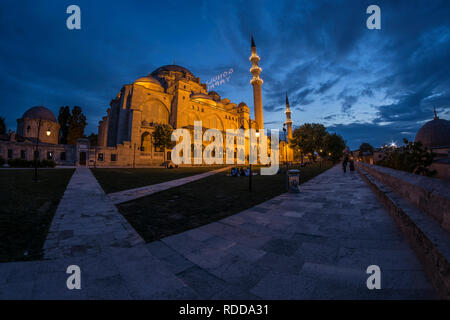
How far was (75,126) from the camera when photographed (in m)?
52.3

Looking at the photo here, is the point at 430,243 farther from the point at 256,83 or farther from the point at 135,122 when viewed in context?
the point at 256,83

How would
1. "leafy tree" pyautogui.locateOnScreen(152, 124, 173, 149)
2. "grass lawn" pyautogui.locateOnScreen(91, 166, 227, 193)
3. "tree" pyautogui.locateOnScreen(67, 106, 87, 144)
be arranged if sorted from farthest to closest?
1. "tree" pyautogui.locateOnScreen(67, 106, 87, 144)
2. "leafy tree" pyautogui.locateOnScreen(152, 124, 173, 149)
3. "grass lawn" pyautogui.locateOnScreen(91, 166, 227, 193)

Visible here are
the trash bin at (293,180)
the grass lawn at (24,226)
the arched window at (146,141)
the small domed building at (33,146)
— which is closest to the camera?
the grass lawn at (24,226)

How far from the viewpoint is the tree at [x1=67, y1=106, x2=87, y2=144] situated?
5119 centimetres

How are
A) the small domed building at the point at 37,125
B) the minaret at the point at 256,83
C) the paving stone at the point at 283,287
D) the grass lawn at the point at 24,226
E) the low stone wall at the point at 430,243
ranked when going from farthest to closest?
the minaret at the point at 256,83, the small domed building at the point at 37,125, the grass lawn at the point at 24,226, the paving stone at the point at 283,287, the low stone wall at the point at 430,243

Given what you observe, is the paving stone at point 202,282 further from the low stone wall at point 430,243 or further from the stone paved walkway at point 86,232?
the low stone wall at point 430,243

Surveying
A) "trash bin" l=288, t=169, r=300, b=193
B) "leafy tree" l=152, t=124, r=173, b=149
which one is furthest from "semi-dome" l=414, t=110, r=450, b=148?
"leafy tree" l=152, t=124, r=173, b=149

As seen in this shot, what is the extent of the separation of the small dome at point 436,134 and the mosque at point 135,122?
26726mm

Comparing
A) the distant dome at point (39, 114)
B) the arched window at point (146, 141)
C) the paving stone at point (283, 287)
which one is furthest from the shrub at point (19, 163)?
the paving stone at point (283, 287)

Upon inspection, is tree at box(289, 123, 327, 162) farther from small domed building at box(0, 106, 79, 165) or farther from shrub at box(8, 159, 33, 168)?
shrub at box(8, 159, 33, 168)

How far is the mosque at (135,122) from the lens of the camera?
119 feet

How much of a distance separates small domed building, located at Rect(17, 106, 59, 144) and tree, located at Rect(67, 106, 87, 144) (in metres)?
4.09

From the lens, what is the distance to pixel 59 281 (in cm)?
229
